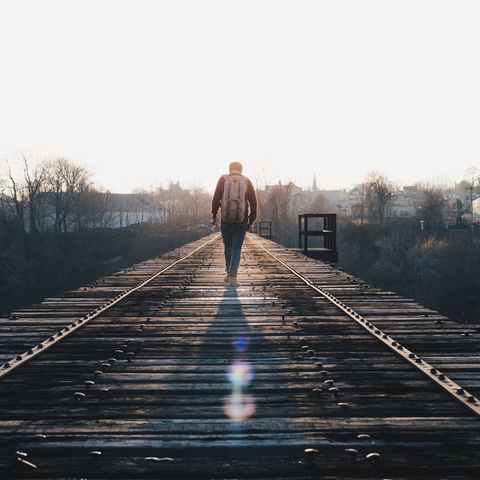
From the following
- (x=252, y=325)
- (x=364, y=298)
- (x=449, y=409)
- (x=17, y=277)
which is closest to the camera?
(x=449, y=409)

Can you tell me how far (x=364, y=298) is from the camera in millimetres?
7879

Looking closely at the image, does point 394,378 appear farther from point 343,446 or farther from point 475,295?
point 475,295

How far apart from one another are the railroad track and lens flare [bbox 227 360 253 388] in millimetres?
15

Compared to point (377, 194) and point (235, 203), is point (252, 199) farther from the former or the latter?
point (377, 194)

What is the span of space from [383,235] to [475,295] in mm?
20151

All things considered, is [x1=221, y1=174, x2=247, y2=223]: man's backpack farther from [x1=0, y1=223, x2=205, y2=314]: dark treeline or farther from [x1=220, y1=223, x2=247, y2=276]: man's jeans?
[x1=0, y1=223, x2=205, y2=314]: dark treeline

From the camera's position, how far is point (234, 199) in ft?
28.5

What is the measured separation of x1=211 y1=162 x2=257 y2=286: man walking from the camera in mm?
8719

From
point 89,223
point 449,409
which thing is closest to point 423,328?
point 449,409

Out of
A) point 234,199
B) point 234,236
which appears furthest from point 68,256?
→ point 234,199

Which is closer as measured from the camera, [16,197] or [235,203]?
[235,203]

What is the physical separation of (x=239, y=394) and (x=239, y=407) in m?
0.24

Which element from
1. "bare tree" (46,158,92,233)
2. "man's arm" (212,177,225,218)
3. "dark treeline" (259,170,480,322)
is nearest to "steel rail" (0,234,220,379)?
"man's arm" (212,177,225,218)

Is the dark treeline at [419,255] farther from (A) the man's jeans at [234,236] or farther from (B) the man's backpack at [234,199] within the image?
(B) the man's backpack at [234,199]
